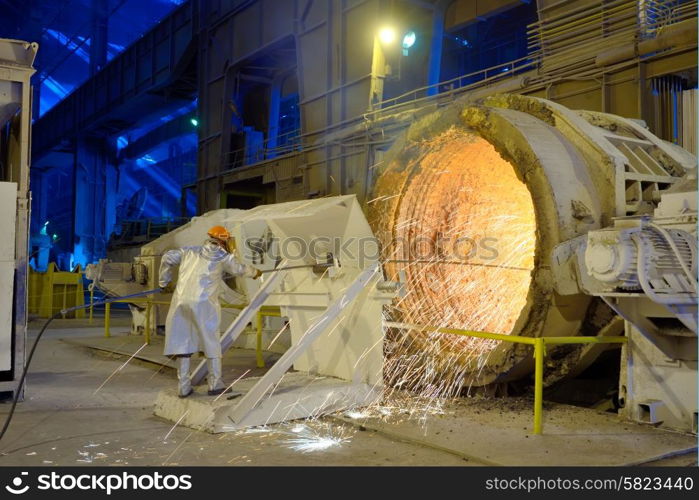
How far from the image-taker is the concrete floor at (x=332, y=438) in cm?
348

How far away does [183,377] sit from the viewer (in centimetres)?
444

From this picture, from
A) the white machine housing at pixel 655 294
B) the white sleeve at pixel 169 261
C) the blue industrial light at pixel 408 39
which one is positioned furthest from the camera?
the blue industrial light at pixel 408 39

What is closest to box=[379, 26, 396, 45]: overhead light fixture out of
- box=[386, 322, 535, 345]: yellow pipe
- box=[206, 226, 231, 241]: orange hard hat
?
box=[386, 322, 535, 345]: yellow pipe

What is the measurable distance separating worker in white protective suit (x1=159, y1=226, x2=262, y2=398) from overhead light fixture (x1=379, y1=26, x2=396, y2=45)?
8.55 meters

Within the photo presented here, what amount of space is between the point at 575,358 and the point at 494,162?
2124 millimetres

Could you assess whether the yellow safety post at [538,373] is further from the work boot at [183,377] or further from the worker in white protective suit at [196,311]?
the work boot at [183,377]

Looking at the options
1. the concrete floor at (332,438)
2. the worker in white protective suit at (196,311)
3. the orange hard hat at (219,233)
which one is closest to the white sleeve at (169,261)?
the worker in white protective suit at (196,311)

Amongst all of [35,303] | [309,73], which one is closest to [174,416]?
[309,73]

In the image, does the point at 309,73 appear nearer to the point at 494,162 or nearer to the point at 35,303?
the point at 35,303

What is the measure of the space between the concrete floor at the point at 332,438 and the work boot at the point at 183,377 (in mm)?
260

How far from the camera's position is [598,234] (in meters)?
3.70

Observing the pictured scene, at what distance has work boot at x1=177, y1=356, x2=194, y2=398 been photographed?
174 inches

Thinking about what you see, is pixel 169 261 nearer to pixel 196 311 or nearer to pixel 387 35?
Result: pixel 196 311

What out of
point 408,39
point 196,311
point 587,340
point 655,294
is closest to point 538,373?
point 587,340
